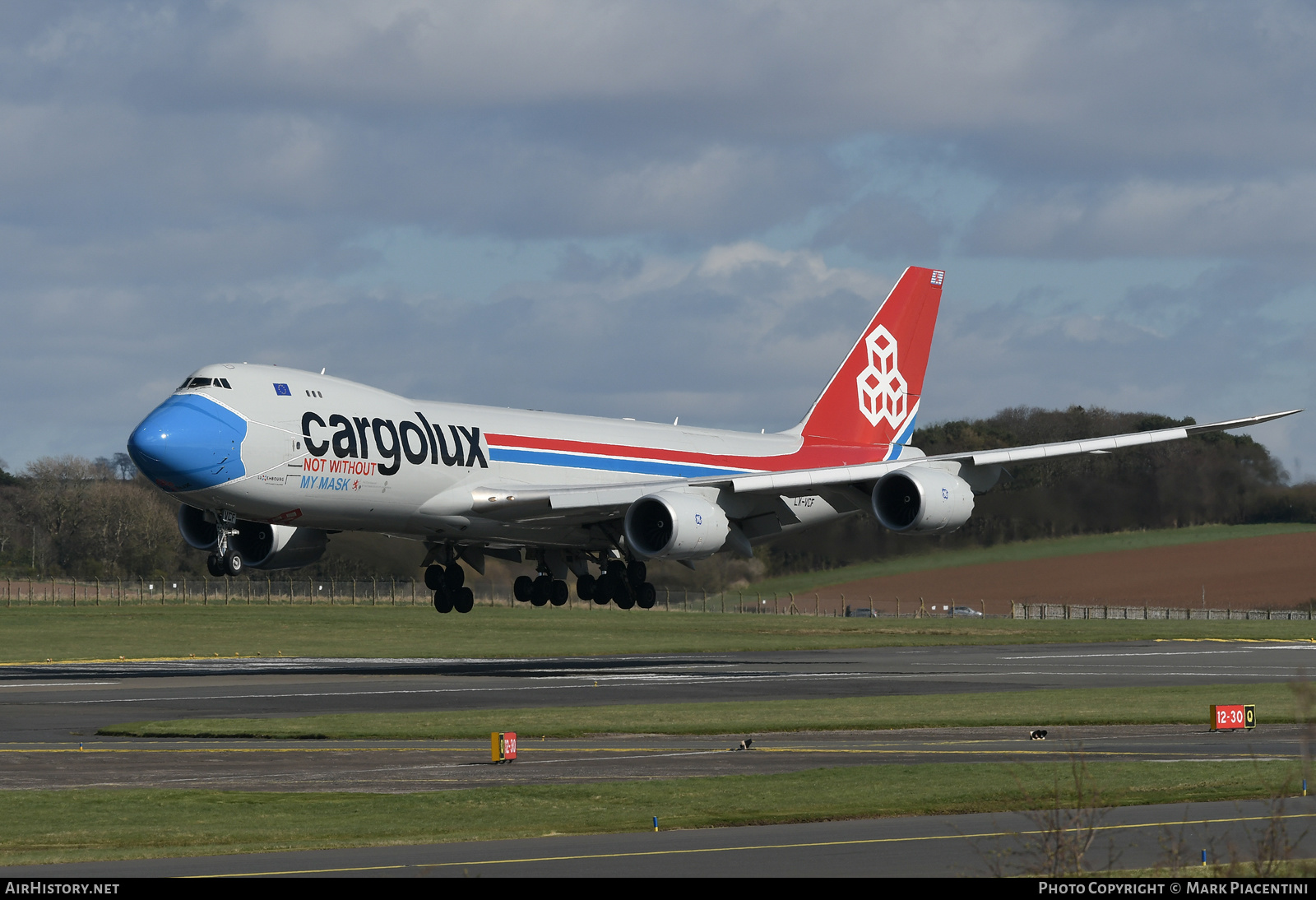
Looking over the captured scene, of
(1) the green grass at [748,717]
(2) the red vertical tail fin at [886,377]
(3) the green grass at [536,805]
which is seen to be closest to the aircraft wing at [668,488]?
(1) the green grass at [748,717]

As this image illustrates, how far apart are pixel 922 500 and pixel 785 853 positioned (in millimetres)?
31171

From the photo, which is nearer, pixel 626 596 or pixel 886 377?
pixel 626 596

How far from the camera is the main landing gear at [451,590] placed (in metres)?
55.2

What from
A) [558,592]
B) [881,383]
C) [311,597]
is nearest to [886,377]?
[881,383]

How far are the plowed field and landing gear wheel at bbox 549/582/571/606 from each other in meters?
24.3

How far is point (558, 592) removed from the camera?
183 feet

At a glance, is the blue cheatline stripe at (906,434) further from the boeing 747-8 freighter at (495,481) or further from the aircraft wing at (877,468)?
the aircraft wing at (877,468)

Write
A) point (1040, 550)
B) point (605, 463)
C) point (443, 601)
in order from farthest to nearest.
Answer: point (1040, 550)
point (443, 601)
point (605, 463)

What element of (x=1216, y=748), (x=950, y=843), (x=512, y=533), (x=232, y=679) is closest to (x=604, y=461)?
(x=512, y=533)

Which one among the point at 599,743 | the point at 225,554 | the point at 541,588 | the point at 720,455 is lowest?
the point at 599,743

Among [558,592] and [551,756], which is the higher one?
[558,592]

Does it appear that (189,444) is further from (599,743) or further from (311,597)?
(311,597)

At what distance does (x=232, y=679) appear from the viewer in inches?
2140
